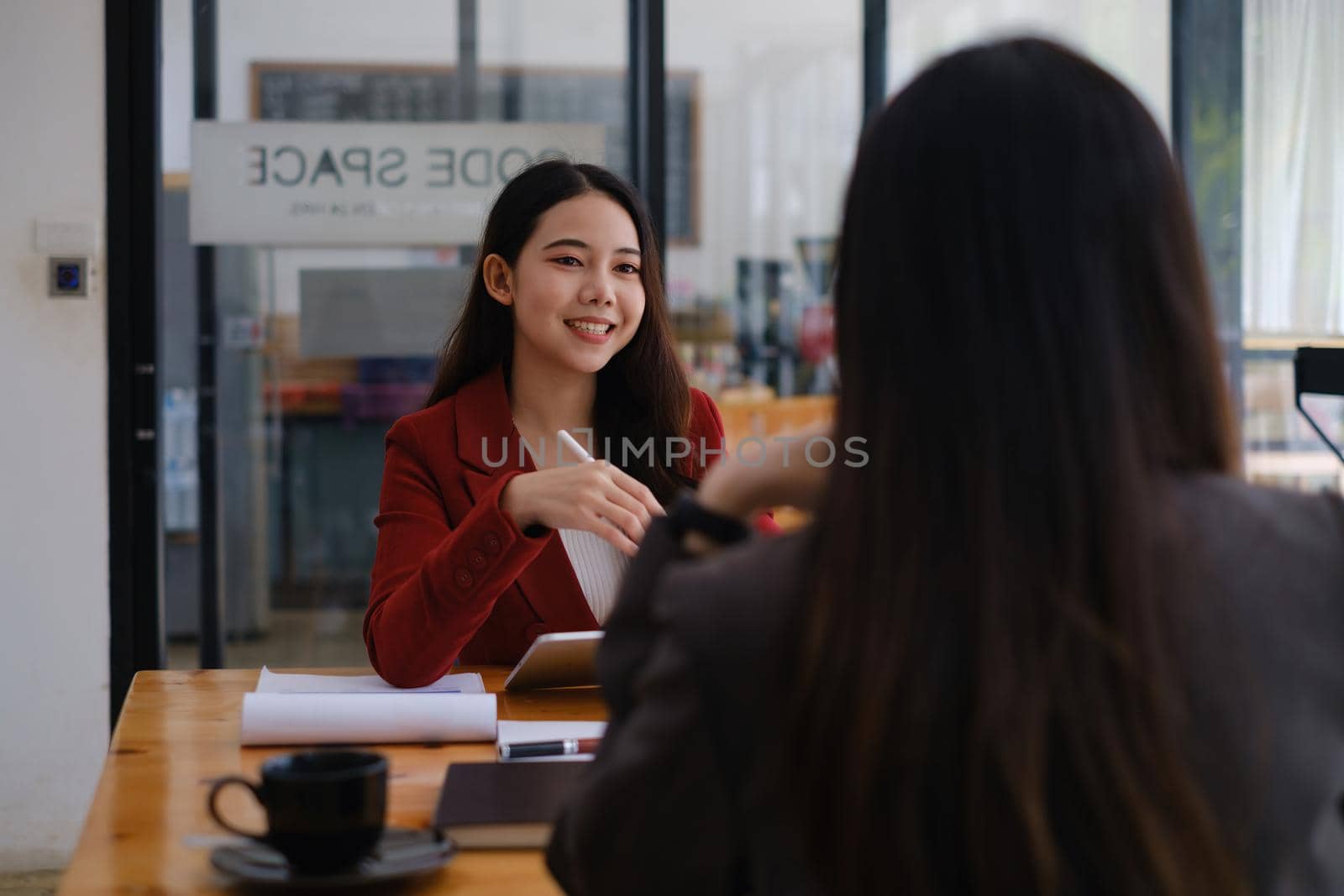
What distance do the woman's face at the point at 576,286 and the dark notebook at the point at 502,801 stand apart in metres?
0.92

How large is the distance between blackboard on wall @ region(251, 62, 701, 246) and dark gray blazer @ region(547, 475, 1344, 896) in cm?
296

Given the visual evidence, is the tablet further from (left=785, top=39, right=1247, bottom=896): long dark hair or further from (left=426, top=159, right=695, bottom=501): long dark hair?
(left=785, top=39, right=1247, bottom=896): long dark hair

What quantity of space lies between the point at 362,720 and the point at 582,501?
1.11ft

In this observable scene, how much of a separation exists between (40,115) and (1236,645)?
3.19 meters

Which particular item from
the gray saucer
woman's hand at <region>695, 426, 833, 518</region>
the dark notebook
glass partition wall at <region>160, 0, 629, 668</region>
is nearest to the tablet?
the dark notebook

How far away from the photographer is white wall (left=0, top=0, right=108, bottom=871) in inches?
124

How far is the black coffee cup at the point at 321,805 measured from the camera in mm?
869

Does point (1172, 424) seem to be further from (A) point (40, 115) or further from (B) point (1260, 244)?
(B) point (1260, 244)

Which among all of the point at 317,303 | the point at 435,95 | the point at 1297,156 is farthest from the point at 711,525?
the point at 1297,156

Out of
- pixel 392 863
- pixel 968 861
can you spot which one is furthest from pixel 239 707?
pixel 968 861

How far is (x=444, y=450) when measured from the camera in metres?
1.91

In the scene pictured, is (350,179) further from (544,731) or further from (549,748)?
(549,748)

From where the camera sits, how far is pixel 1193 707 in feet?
2.13

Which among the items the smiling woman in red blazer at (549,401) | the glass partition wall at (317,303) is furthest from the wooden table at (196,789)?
the glass partition wall at (317,303)
